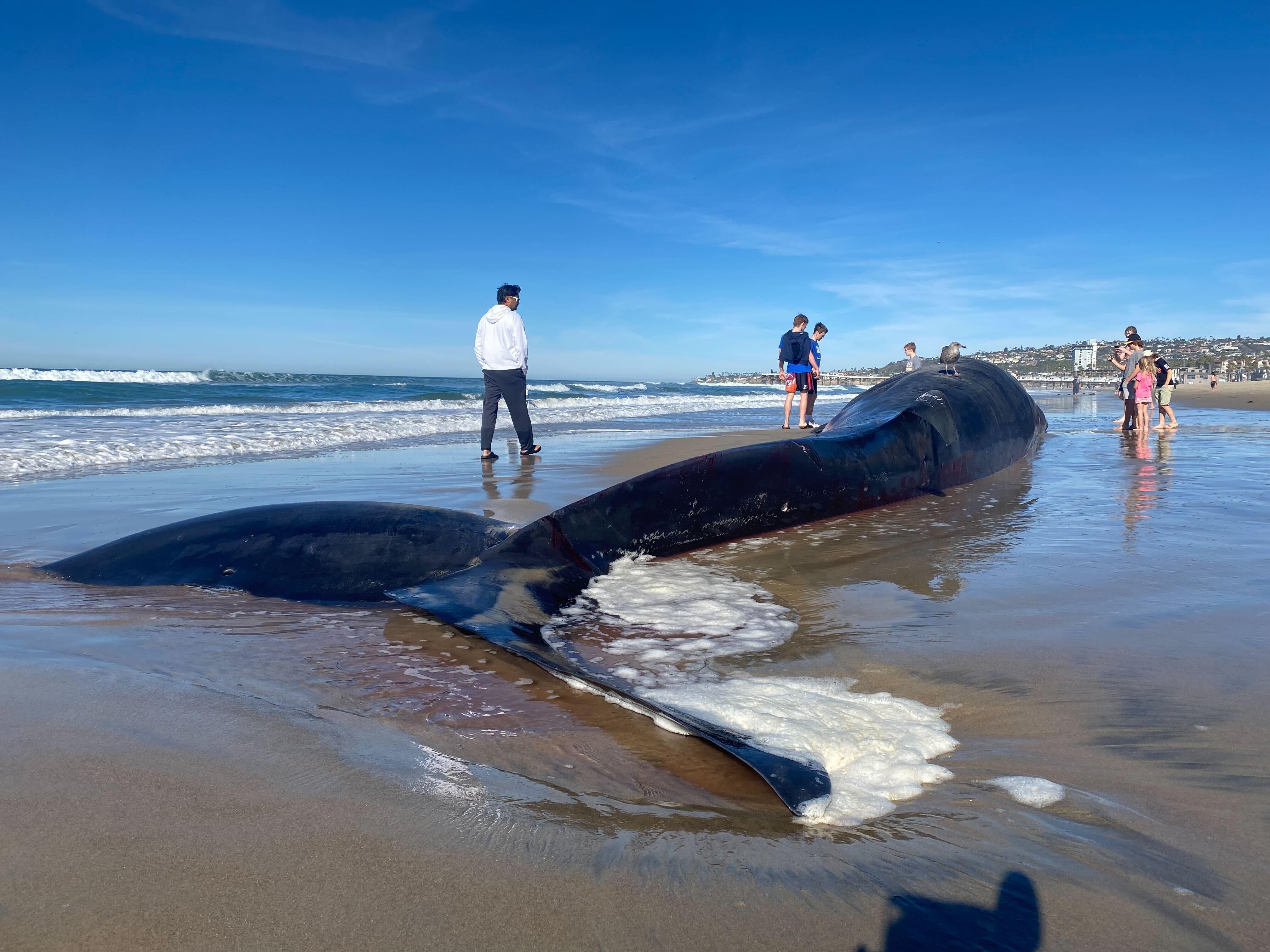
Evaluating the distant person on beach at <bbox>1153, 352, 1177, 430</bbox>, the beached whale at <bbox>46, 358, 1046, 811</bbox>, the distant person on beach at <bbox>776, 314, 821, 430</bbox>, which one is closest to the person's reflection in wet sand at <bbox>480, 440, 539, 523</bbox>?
the beached whale at <bbox>46, 358, 1046, 811</bbox>

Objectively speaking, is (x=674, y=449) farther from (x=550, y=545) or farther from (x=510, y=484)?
(x=550, y=545)

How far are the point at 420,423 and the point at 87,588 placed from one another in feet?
35.2

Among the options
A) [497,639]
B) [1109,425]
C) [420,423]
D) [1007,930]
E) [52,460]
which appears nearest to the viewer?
[1007,930]

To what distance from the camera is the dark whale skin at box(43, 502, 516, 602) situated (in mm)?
2797

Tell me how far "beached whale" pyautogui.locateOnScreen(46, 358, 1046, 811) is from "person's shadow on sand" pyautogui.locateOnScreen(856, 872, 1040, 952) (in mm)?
256

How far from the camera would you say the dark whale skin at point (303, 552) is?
2.80 m

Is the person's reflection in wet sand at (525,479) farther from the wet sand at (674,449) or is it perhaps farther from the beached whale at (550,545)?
the beached whale at (550,545)

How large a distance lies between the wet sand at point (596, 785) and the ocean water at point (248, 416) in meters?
6.28

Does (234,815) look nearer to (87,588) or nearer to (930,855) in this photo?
(930,855)

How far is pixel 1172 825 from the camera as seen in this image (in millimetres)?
1281

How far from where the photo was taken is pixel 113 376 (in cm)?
4075

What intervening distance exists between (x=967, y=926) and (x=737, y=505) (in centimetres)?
245

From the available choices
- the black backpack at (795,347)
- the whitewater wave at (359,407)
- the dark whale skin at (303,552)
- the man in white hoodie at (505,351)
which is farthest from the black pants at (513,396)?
the whitewater wave at (359,407)

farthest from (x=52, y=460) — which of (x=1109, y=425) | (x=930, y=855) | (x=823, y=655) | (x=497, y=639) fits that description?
(x=1109, y=425)
